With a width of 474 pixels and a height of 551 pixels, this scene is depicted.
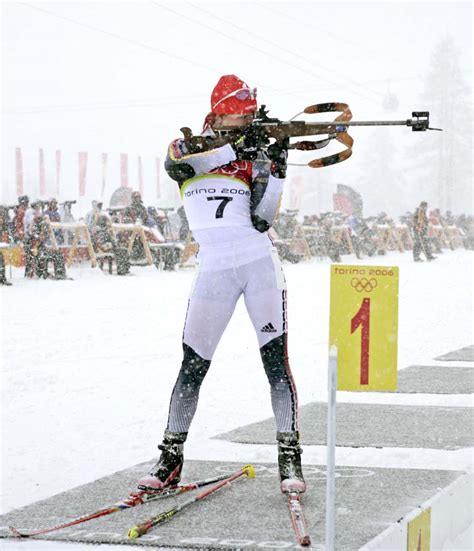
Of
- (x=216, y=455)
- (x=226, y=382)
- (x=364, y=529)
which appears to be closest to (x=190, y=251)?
(x=226, y=382)

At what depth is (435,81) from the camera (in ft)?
314

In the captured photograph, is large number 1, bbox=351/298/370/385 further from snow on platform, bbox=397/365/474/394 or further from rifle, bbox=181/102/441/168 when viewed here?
snow on platform, bbox=397/365/474/394

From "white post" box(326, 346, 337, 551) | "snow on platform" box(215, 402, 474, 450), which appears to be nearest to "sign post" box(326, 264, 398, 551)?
"white post" box(326, 346, 337, 551)

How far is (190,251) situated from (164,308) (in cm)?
866

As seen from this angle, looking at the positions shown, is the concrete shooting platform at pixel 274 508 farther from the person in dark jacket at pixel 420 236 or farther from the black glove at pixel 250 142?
the person in dark jacket at pixel 420 236

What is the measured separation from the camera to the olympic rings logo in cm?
396

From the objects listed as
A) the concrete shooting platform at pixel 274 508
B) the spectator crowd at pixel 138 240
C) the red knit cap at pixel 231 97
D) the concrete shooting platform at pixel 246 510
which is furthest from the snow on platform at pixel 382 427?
the spectator crowd at pixel 138 240

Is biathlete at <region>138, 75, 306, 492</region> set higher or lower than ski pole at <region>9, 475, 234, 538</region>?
higher

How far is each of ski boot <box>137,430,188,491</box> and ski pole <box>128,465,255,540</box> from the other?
0.55 feet

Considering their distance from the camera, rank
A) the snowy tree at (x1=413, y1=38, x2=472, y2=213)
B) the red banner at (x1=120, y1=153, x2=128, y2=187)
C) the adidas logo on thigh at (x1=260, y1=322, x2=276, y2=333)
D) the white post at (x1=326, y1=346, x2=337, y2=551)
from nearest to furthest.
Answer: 1. the white post at (x1=326, y1=346, x2=337, y2=551)
2. the adidas logo on thigh at (x1=260, y1=322, x2=276, y2=333)
3. the red banner at (x1=120, y1=153, x2=128, y2=187)
4. the snowy tree at (x1=413, y1=38, x2=472, y2=213)

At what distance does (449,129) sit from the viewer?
92125 mm

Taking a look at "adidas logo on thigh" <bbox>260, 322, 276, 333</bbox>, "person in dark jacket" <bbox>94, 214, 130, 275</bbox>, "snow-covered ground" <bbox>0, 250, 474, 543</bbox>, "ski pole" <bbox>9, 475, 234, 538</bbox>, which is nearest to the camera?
"ski pole" <bbox>9, 475, 234, 538</bbox>

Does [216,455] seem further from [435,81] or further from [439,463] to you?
[435,81]

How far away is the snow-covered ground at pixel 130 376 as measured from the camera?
5699mm
